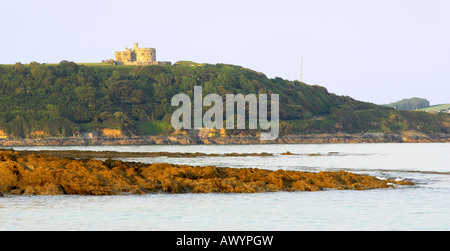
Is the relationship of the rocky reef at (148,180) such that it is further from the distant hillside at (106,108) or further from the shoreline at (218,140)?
the distant hillside at (106,108)

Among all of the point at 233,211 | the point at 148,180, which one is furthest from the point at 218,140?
the point at 233,211

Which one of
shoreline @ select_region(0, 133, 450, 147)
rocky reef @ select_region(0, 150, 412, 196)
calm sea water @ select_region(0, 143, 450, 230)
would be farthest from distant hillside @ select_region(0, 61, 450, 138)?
calm sea water @ select_region(0, 143, 450, 230)

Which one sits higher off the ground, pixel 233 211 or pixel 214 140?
pixel 233 211

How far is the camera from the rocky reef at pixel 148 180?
86.3 feet

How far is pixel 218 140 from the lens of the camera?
15188 cm

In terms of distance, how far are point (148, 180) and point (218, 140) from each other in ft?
405

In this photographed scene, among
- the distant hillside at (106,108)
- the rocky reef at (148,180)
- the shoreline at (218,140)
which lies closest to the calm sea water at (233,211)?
the rocky reef at (148,180)

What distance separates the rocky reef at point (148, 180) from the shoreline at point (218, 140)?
115m

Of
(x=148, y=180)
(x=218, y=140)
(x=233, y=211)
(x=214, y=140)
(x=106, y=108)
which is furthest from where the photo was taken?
(x=106, y=108)

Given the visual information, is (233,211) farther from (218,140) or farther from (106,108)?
(106,108)

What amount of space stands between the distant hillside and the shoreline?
5482mm

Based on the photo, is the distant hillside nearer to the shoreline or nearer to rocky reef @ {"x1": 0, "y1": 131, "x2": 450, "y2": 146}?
rocky reef @ {"x1": 0, "y1": 131, "x2": 450, "y2": 146}

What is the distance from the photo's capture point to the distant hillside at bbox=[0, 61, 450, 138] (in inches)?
6319
